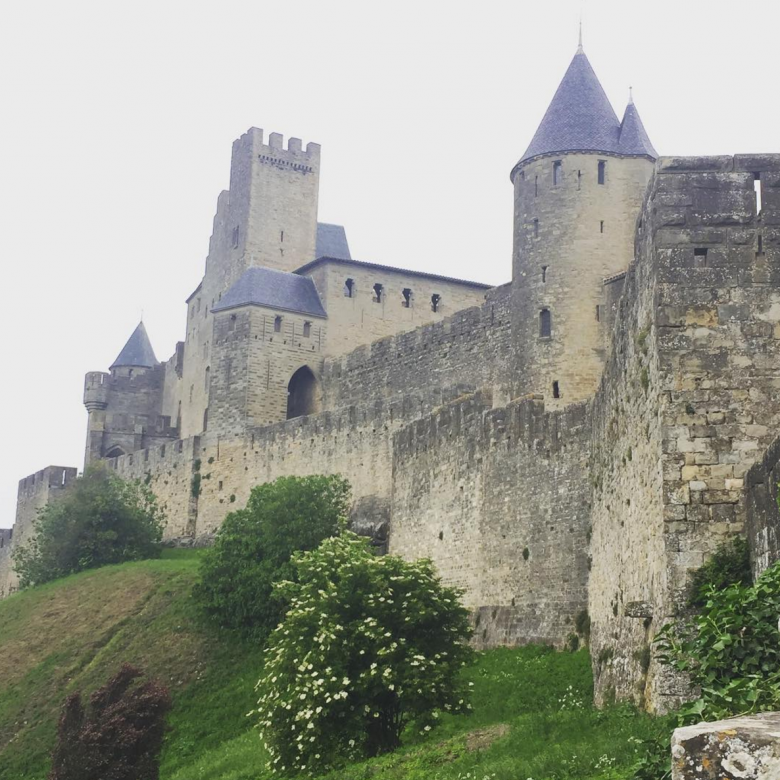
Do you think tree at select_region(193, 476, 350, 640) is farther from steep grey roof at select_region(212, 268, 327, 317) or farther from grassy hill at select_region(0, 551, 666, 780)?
steep grey roof at select_region(212, 268, 327, 317)

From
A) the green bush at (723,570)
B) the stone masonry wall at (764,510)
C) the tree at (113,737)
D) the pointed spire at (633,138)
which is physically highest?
the pointed spire at (633,138)

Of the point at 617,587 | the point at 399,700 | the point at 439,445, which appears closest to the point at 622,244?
the point at 439,445

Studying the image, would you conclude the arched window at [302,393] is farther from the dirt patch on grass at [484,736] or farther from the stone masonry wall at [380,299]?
the dirt patch on grass at [484,736]

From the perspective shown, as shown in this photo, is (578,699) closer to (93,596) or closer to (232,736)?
(232,736)

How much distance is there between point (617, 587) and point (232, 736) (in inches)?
683

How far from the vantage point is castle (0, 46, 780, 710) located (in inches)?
569

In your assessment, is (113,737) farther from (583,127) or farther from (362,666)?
(583,127)

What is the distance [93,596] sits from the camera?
46.7 meters

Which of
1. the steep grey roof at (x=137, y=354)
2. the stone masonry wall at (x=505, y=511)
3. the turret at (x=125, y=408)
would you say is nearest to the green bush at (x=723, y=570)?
the stone masonry wall at (x=505, y=511)

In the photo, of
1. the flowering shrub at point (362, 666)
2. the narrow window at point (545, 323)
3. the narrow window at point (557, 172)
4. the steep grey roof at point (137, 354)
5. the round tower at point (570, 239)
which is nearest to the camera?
the flowering shrub at point (362, 666)

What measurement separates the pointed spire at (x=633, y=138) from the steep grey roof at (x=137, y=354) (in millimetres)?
42046

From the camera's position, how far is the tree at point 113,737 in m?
25.8

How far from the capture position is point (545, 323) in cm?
4275

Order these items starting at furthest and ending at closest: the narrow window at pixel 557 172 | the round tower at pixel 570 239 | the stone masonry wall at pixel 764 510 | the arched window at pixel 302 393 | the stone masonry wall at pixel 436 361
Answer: the arched window at pixel 302 393
the stone masonry wall at pixel 436 361
the narrow window at pixel 557 172
the round tower at pixel 570 239
the stone masonry wall at pixel 764 510
